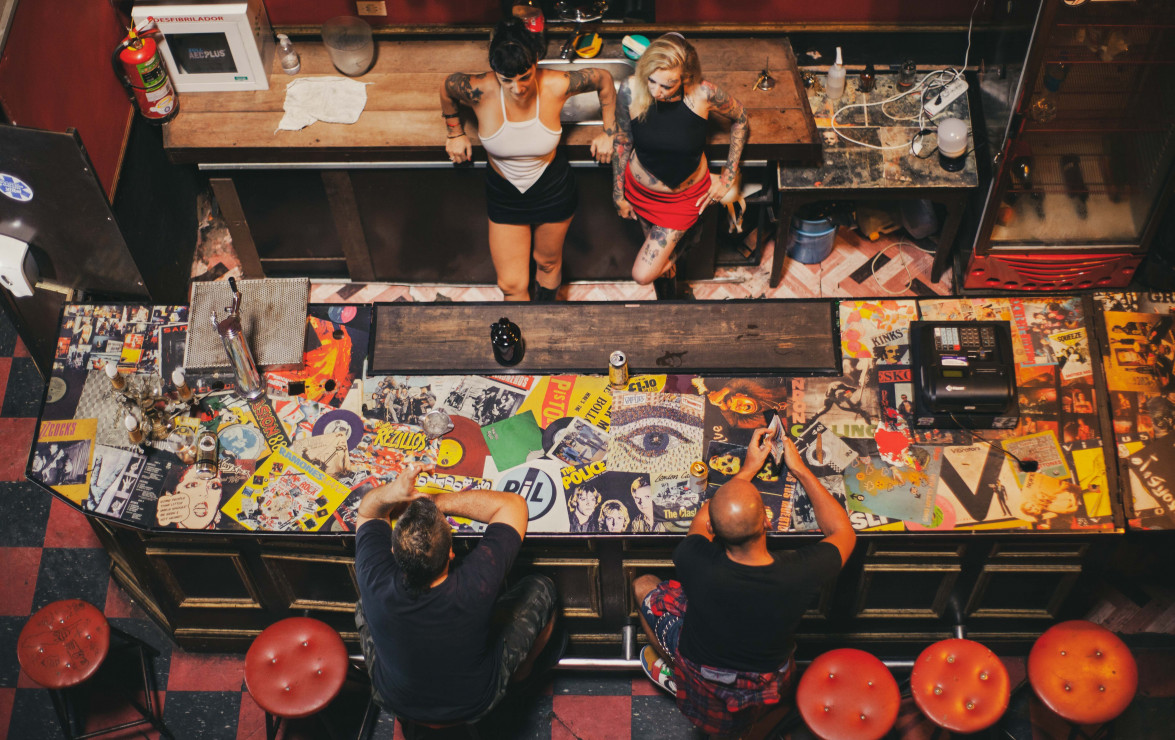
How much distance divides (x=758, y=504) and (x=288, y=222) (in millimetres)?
3195

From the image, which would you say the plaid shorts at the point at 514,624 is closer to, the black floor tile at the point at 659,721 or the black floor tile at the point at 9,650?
the black floor tile at the point at 659,721

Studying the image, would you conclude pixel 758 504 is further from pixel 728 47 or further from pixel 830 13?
pixel 830 13

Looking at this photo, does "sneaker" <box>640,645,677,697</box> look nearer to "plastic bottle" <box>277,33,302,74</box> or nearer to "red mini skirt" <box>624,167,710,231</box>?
"red mini skirt" <box>624,167,710,231</box>

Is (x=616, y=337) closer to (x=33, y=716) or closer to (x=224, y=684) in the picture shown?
(x=224, y=684)

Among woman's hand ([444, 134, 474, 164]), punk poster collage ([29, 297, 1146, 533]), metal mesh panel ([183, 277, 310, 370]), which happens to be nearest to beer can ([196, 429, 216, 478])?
punk poster collage ([29, 297, 1146, 533])

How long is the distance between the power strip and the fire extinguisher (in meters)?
3.78

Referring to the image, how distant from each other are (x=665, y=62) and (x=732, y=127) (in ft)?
2.20

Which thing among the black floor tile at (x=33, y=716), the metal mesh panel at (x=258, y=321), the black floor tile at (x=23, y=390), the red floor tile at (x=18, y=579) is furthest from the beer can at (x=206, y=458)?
the black floor tile at (x=23, y=390)

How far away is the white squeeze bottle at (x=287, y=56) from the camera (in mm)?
4660

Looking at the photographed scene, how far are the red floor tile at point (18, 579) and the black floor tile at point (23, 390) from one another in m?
0.77

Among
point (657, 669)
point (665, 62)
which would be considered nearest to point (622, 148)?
point (665, 62)

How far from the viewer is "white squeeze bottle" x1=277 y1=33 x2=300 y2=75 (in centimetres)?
466

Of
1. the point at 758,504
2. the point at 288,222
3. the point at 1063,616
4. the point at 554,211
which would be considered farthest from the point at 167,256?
the point at 1063,616

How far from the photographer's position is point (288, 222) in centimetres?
493
